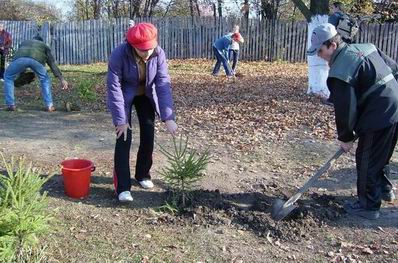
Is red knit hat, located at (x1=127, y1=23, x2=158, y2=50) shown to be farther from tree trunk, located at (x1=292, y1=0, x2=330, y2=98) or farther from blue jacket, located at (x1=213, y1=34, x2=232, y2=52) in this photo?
blue jacket, located at (x1=213, y1=34, x2=232, y2=52)

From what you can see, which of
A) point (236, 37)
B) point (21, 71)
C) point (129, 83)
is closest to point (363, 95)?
point (129, 83)

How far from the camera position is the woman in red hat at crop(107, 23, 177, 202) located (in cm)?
404

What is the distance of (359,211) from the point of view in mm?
4410

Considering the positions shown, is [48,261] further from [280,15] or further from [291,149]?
[280,15]

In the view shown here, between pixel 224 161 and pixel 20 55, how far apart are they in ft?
13.6

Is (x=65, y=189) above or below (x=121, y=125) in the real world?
below

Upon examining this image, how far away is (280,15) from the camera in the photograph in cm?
2927

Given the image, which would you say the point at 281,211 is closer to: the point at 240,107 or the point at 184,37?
the point at 240,107

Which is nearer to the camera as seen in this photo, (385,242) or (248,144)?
(385,242)

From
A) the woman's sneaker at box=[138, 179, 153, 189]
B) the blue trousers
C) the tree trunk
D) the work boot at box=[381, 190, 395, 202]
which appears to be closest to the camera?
the work boot at box=[381, 190, 395, 202]

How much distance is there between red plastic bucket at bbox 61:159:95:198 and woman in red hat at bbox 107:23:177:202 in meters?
0.28

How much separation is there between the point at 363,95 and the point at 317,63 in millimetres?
5479

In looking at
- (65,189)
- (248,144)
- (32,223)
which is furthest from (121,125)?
(248,144)

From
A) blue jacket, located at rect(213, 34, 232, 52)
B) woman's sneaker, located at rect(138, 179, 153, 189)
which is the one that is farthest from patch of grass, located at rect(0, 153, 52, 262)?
blue jacket, located at rect(213, 34, 232, 52)
